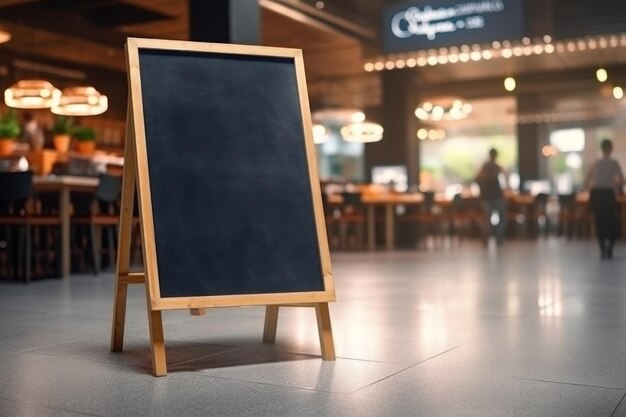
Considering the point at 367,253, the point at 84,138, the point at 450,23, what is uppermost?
the point at 450,23

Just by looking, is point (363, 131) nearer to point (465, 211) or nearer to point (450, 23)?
point (465, 211)

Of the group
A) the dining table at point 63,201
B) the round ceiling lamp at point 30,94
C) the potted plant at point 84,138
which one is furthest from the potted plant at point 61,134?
the dining table at point 63,201

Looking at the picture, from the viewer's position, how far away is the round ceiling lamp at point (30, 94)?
10.7 metres

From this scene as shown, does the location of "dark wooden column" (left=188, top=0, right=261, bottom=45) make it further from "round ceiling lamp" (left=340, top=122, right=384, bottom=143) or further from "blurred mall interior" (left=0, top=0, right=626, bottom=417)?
"round ceiling lamp" (left=340, top=122, right=384, bottom=143)

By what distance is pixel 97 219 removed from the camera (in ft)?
25.0

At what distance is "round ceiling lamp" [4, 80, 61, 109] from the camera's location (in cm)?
1066

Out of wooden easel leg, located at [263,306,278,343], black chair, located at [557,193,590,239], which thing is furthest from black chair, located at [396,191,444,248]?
wooden easel leg, located at [263,306,278,343]

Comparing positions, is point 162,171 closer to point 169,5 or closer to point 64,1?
point 169,5

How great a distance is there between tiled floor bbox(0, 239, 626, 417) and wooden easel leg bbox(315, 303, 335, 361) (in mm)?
46

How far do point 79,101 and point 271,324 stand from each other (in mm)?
8460

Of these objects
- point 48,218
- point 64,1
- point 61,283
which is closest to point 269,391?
point 61,283

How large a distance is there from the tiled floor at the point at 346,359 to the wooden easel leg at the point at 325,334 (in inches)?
1.8

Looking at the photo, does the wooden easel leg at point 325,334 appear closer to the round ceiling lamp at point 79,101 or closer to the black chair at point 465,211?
the round ceiling lamp at point 79,101

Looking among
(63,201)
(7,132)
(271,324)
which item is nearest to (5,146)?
(7,132)
